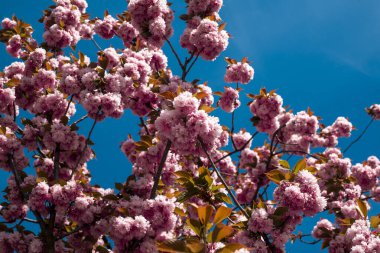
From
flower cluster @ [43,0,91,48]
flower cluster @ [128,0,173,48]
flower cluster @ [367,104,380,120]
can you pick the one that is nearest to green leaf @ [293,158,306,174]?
flower cluster @ [128,0,173,48]

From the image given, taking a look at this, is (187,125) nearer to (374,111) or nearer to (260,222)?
(260,222)

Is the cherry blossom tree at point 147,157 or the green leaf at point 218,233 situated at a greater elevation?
the cherry blossom tree at point 147,157

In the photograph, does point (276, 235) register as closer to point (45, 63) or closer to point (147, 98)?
point (147, 98)

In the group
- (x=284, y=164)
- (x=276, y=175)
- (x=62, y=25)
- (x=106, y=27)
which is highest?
(x=106, y=27)

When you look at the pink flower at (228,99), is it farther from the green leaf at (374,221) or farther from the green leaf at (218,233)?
the green leaf at (218,233)

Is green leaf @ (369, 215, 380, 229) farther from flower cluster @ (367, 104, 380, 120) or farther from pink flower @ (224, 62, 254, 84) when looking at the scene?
flower cluster @ (367, 104, 380, 120)

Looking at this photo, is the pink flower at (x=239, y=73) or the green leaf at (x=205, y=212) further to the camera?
the pink flower at (x=239, y=73)

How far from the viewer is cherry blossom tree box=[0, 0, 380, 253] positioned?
15.5 ft

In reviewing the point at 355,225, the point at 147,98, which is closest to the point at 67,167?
the point at 147,98

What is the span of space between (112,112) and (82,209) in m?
1.68

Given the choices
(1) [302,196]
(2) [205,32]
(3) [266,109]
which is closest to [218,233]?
(1) [302,196]

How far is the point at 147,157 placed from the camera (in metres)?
7.06

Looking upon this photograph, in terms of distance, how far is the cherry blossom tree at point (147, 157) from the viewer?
15.5ft

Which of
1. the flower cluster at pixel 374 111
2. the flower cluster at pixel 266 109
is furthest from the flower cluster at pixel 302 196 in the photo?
the flower cluster at pixel 374 111
